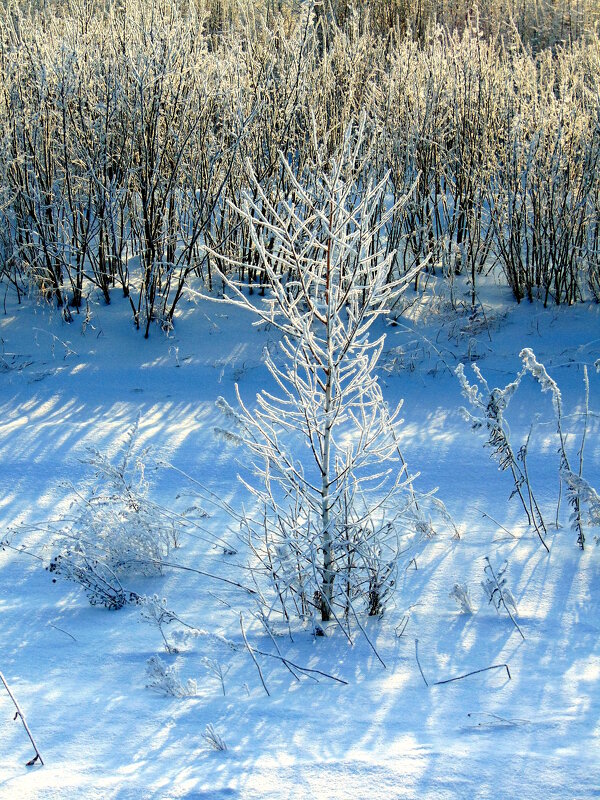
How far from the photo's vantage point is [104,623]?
2977mm

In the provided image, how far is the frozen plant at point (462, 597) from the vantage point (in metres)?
2.81

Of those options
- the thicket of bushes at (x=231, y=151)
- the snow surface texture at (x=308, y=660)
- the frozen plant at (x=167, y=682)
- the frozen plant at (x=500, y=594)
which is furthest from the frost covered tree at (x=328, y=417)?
the thicket of bushes at (x=231, y=151)

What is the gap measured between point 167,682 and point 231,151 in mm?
4631

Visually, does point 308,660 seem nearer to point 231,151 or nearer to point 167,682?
point 167,682

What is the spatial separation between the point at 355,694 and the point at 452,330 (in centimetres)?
373

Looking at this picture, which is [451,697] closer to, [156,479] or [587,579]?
[587,579]

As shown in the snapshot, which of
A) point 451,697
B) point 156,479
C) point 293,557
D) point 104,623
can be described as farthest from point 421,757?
point 156,479

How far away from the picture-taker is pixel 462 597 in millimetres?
2832

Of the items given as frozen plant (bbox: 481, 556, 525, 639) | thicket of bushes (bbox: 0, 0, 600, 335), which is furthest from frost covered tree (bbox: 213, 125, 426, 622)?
thicket of bushes (bbox: 0, 0, 600, 335)

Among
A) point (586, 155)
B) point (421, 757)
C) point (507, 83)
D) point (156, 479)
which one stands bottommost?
point (156, 479)

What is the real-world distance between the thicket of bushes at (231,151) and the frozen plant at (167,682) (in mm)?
3822

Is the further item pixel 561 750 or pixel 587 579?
pixel 587 579

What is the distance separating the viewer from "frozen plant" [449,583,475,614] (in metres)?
2.81

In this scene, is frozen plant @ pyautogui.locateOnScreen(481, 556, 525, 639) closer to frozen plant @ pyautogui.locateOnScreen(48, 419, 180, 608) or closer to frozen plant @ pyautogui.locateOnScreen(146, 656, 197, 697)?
frozen plant @ pyautogui.locateOnScreen(146, 656, 197, 697)
